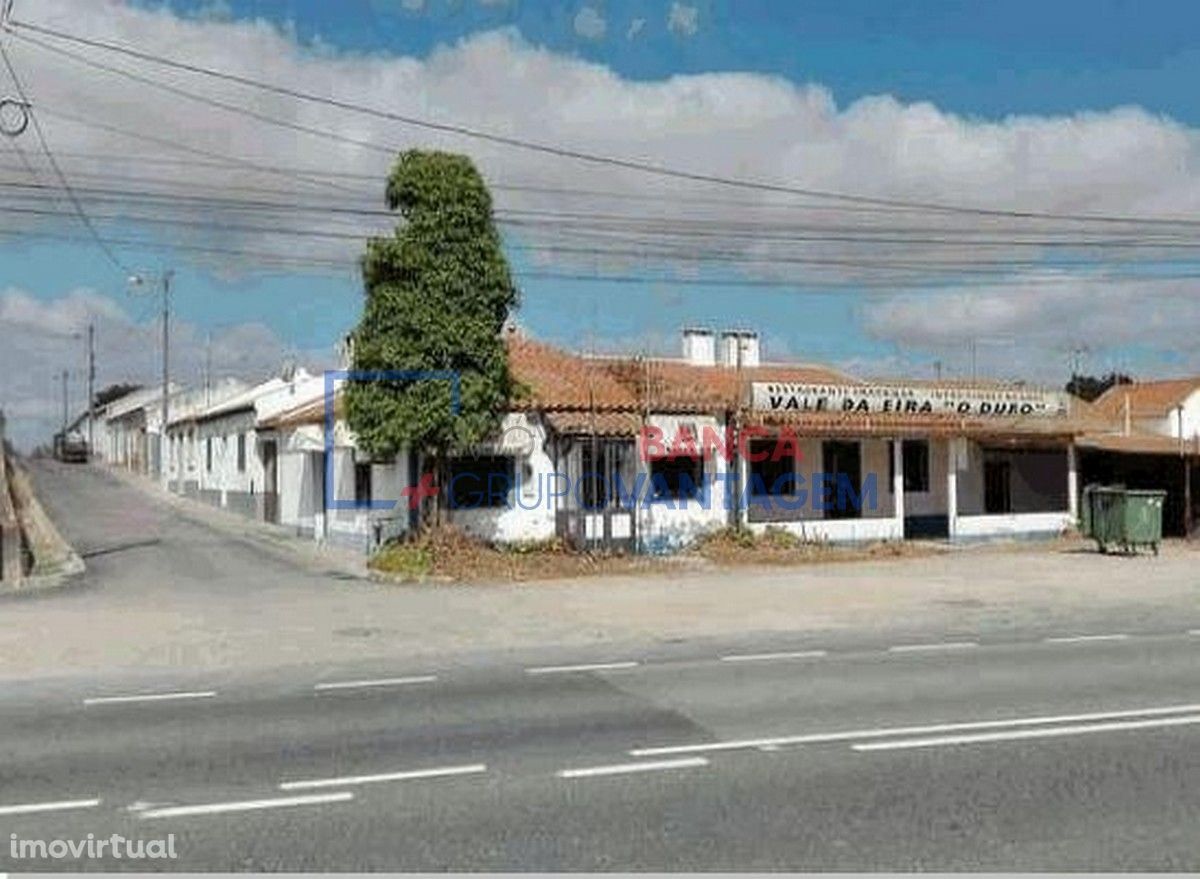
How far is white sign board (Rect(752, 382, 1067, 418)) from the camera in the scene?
1112 inches

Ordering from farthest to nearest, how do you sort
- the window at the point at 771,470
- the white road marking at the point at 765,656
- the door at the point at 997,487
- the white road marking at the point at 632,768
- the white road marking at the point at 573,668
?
the door at the point at 997,487 → the window at the point at 771,470 → the white road marking at the point at 765,656 → the white road marking at the point at 573,668 → the white road marking at the point at 632,768

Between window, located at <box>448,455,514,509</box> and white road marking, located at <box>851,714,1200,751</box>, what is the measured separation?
17.4 metres

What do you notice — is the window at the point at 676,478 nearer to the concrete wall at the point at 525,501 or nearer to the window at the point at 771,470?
the window at the point at 771,470

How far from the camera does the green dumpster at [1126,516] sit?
1044 inches

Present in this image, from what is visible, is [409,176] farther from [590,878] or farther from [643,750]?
[590,878]

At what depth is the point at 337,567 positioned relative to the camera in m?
24.5

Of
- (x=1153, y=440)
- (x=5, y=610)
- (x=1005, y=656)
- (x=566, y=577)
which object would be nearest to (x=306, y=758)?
(x=1005, y=656)

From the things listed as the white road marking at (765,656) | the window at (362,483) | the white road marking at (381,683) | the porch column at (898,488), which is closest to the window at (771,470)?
the porch column at (898,488)

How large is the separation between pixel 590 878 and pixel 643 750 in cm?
275

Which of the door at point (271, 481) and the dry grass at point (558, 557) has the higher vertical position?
the door at point (271, 481)

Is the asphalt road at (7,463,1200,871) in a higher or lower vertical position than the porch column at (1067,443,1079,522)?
lower

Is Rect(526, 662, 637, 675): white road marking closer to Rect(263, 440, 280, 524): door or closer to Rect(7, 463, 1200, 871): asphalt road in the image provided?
Rect(7, 463, 1200, 871): asphalt road

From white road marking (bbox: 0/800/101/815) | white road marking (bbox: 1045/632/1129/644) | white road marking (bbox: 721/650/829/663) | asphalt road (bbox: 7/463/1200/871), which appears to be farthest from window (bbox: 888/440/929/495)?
white road marking (bbox: 0/800/101/815)

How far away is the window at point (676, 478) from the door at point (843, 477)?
4.10 m
